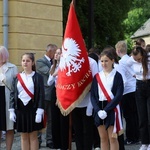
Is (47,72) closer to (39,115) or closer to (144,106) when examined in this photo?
(39,115)

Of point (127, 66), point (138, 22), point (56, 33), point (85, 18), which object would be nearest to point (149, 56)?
point (127, 66)

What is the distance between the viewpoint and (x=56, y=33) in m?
12.2

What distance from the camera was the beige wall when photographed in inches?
445

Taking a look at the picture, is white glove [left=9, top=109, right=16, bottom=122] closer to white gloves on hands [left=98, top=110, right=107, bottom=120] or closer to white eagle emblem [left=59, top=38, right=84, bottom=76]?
white eagle emblem [left=59, top=38, right=84, bottom=76]

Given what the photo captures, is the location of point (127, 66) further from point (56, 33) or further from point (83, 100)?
point (56, 33)

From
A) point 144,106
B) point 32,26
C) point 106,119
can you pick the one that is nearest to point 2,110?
point 106,119

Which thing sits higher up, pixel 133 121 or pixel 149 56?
pixel 149 56

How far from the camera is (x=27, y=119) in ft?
24.4

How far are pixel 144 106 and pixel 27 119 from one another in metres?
2.08

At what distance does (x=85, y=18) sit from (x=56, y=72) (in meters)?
12.4

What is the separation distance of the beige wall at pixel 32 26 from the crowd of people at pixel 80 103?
7.61 ft

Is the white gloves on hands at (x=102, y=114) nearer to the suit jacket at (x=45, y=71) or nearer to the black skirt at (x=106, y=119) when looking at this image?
the black skirt at (x=106, y=119)

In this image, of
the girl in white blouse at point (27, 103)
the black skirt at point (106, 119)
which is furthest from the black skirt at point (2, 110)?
the black skirt at point (106, 119)

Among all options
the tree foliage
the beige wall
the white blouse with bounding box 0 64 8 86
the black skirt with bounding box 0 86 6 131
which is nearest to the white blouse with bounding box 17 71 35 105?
the white blouse with bounding box 0 64 8 86
